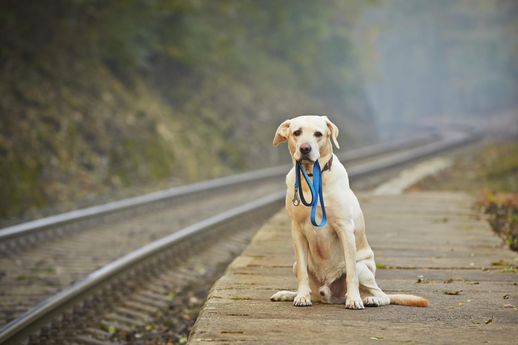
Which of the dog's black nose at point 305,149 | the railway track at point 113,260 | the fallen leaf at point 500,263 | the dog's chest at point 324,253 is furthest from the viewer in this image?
the railway track at point 113,260

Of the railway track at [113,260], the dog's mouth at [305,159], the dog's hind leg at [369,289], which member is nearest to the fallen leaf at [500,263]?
the dog's hind leg at [369,289]

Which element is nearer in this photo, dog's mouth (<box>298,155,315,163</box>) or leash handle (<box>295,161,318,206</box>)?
dog's mouth (<box>298,155,315,163</box>)

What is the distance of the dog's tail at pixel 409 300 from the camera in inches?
159

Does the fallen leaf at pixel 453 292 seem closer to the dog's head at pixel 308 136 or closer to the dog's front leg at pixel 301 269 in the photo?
the dog's front leg at pixel 301 269

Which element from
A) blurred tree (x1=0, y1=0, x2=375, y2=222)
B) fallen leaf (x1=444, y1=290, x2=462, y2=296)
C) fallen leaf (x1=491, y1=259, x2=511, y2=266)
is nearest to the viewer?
fallen leaf (x1=444, y1=290, x2=462, y2=296)

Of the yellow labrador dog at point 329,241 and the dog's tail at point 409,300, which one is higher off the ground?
the yellow labrador dog at point 329,241

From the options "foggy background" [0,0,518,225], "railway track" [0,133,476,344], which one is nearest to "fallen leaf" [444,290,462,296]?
"railway track" [0,133,476,344]

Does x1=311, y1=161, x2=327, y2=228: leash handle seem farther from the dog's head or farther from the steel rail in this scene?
the steel rail

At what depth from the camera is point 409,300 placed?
4.06 metres

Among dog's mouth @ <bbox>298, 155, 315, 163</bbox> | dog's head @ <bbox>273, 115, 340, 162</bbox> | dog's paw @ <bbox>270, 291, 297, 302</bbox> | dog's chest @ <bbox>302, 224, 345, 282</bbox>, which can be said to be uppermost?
dog's head @ <bbox>273, 115, 340, 162</bbox>

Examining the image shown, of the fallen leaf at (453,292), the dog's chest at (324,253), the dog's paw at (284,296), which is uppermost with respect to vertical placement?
the dog's chest at (324,253)

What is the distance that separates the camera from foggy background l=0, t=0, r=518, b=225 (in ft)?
44.8

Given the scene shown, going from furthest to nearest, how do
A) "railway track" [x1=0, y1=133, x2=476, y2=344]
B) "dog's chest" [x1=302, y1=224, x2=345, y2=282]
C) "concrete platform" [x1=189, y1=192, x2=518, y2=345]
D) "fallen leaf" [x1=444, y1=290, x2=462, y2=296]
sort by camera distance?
"railway track" [x1=0, y1=133, x2=476, y2=344], "fallen leaf" [x1=444, y1=290, x2=462, y2=296], "dog's chest" [x1=302, y1=224, x2=345, y2=282], "concrete platform" [x1=189, y1=192, x2=518, y2=345]

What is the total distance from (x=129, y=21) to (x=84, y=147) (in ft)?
13.1
